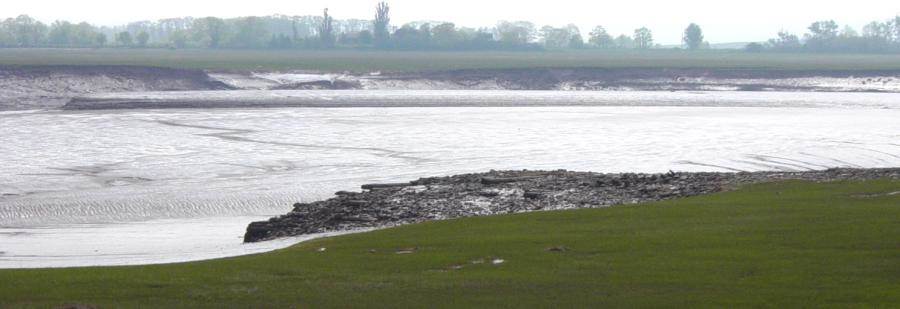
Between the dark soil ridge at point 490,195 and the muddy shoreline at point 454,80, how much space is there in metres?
42.8

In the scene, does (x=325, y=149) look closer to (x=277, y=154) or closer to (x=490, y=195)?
(x=277, y=154)

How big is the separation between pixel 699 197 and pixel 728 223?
13.3ft

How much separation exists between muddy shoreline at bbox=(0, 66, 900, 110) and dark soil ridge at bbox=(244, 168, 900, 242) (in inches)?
1684

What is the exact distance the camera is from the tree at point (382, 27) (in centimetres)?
17500

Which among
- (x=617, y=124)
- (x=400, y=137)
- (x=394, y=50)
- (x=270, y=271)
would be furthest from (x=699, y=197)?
(x=394, y=50)

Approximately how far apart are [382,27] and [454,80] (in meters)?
105

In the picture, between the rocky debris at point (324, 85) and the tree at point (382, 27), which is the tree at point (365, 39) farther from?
the rocky debris at point (324, 85)

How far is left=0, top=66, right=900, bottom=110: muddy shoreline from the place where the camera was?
68312 millimetres

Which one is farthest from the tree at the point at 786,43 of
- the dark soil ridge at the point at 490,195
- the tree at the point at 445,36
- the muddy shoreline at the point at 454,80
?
the dark soil ridge at the point at 490,195

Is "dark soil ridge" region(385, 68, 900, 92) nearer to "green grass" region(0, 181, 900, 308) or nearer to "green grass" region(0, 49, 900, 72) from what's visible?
"green grass" region(0, 49, 900, 72)

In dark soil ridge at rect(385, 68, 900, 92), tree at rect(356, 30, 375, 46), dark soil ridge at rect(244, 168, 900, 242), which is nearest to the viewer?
dark soil ridge at rect(244, 168, 900, 242)

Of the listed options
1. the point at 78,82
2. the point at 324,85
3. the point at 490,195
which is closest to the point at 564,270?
the point at 490,195

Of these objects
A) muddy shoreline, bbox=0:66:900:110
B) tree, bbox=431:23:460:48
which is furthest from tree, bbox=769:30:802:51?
muddy shoreline, bbox=0:66:900:110

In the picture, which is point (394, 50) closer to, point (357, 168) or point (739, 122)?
point (739, 122)
